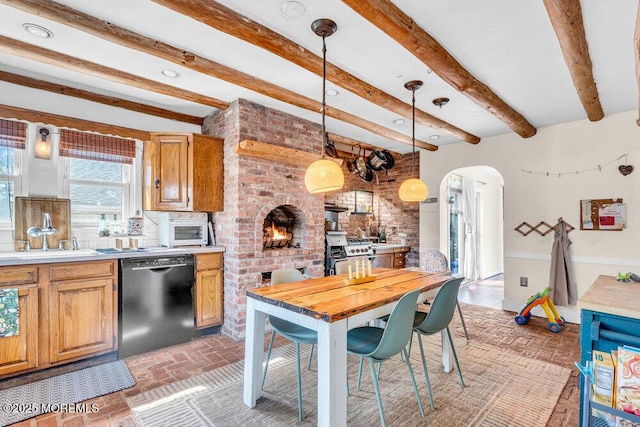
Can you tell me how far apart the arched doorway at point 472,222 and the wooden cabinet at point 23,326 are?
5045 millimetres

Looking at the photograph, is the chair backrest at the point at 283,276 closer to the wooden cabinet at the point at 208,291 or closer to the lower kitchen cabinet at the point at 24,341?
the wooden cabinet at the point at 208,291

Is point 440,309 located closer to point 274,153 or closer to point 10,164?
point 274,153

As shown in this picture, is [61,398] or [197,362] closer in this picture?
[61,398]

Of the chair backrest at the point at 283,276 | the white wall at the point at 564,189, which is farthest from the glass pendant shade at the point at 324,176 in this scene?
the white wall at the point at 564,189

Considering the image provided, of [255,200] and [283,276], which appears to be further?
[255,200]

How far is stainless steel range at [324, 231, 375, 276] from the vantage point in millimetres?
4461

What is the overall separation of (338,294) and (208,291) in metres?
1.93

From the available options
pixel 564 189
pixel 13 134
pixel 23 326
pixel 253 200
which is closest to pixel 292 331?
pixel 253 200

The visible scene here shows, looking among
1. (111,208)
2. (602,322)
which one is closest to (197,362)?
(111,208)

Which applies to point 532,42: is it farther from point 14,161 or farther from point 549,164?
point 14,161

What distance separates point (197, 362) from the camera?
287 centimetres

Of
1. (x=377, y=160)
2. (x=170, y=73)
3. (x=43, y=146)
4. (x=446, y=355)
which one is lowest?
(x=446, y=355)

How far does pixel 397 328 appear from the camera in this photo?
187cm

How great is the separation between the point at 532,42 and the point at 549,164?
2483 millimetres
